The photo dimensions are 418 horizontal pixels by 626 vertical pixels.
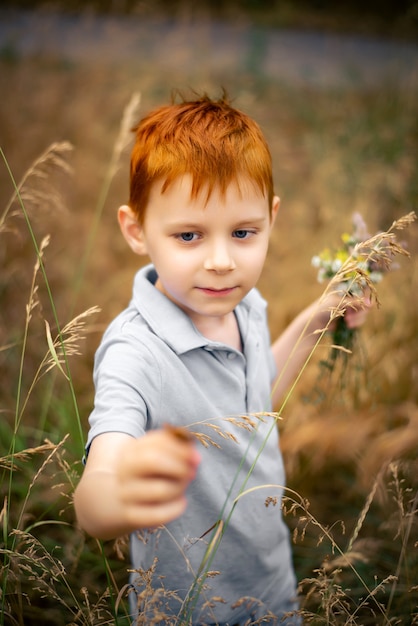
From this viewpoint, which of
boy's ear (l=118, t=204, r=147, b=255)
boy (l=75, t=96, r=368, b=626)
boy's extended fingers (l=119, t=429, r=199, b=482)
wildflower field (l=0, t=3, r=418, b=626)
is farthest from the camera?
wildflower field (l=0, t=3, r=418, b=626)

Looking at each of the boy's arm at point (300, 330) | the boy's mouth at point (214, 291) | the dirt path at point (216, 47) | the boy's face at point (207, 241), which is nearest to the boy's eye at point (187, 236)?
the boy's face at point (207, 241)

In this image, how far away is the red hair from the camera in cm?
129

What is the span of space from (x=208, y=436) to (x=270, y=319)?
1.91 m

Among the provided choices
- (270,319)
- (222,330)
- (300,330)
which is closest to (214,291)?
(222,330)

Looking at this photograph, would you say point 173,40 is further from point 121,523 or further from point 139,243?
point 121,523

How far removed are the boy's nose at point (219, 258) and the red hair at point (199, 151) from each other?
11cm

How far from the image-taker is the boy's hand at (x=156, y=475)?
0.76 meters

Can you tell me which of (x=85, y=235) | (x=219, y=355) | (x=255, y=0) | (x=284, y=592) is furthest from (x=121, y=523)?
(x=255, y=0)

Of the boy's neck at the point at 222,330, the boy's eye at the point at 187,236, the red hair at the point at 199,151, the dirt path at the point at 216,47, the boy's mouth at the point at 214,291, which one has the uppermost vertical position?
the dirt path at the point at 216,47

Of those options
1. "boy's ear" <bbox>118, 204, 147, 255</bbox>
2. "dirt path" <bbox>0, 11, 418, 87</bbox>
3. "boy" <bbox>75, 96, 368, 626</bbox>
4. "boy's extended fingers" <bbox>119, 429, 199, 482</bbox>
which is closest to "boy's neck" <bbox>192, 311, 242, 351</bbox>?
"boy" <bbox>75, 96, 368, 626</bbox>

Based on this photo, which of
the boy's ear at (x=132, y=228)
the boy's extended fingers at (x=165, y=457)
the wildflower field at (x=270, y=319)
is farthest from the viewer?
the wildflower field at (x=270, y=319)

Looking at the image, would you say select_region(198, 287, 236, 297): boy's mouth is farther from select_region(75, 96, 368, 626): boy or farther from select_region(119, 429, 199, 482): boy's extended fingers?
select_region(119, 429, 199, 482): boy's extended fingers

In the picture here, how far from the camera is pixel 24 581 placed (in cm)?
204

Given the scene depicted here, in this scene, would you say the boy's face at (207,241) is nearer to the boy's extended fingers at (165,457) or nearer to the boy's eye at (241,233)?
the boy's eye at (241,233)
